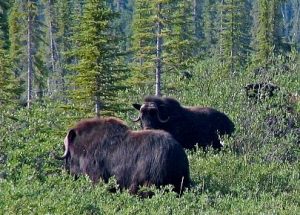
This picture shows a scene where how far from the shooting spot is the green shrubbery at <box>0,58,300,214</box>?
9.02 m

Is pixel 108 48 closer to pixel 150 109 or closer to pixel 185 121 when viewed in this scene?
pixel 185 121

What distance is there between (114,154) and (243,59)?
110 feet

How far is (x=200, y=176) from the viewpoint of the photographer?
38.2ft

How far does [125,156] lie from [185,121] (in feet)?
15.7

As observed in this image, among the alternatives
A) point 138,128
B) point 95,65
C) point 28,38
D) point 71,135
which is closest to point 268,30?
point 28,38

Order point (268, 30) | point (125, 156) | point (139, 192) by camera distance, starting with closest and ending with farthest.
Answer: point (139, 192), point (125, 156), point (268, 30)

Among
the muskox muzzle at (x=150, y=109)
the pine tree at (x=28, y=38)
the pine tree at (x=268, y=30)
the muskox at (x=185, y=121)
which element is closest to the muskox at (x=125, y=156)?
the muskox muzzle at (x=150, y=109)

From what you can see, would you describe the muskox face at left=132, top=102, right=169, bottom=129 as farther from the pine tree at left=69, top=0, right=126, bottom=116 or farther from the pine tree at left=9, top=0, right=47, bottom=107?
the pine tree at left=9, top=0, right=47, bottom=107

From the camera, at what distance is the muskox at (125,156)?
34.7 ft

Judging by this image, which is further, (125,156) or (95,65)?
(95,65)

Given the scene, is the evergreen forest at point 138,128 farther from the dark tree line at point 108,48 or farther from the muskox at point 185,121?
the muskox at point 185,121

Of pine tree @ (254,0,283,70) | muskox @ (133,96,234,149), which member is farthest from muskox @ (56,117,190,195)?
pine tree @ (254,0,283,70)

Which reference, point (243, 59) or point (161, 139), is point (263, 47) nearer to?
point (243, 59)

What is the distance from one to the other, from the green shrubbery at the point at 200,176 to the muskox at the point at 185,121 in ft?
1.75
